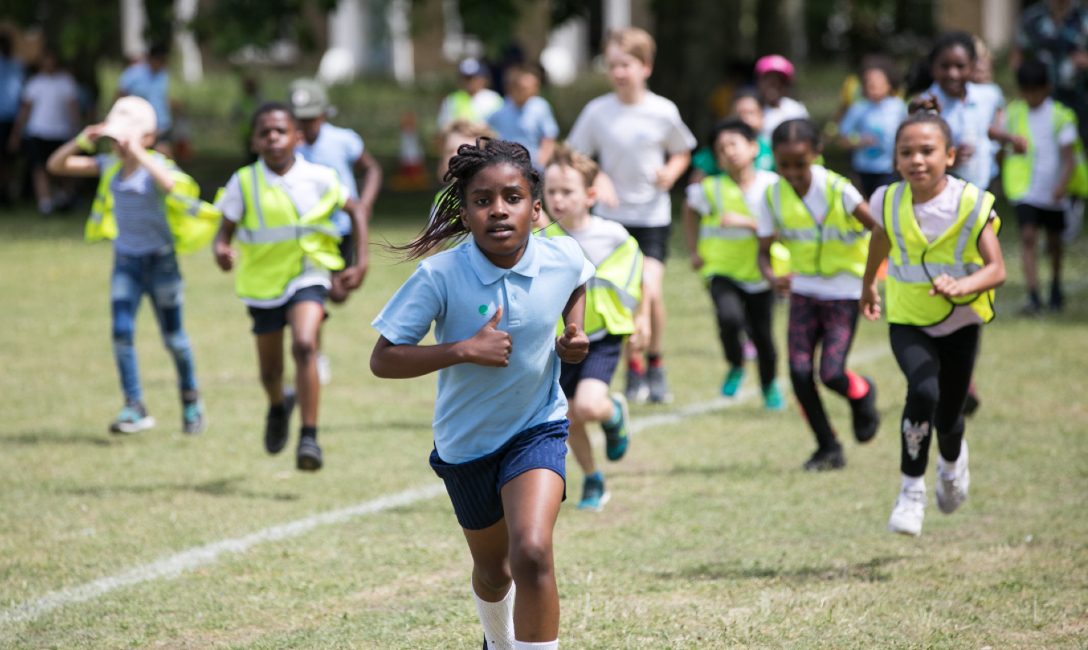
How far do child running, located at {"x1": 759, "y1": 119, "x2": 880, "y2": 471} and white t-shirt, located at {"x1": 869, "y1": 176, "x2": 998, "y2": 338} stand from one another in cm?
123

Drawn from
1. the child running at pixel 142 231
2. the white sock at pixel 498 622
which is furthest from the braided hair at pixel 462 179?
the child running at pixel 142 231

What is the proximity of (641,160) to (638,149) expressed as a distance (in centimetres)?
8

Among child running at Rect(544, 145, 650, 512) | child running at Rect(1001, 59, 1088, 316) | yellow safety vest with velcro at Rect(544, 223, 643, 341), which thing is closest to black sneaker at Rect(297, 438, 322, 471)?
child running at Rect(544, 145, 650, 512)

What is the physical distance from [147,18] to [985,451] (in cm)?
1608

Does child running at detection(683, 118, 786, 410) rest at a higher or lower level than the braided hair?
lower

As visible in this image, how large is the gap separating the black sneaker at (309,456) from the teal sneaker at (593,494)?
1333 millimetres

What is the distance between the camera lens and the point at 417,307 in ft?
12.3

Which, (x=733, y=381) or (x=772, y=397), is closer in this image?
(x=772, y=397)

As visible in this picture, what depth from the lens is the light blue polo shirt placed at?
12.3ft

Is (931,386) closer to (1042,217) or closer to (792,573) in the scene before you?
(792,573)

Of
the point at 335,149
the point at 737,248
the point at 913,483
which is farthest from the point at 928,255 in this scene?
the point at 335,149

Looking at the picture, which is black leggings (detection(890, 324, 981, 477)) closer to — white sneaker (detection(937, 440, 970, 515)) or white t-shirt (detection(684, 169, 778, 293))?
white sneaker (detection(937, 440, 970, 515))

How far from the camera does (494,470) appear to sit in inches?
152

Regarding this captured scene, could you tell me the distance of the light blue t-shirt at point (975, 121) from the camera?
8.00 metres
